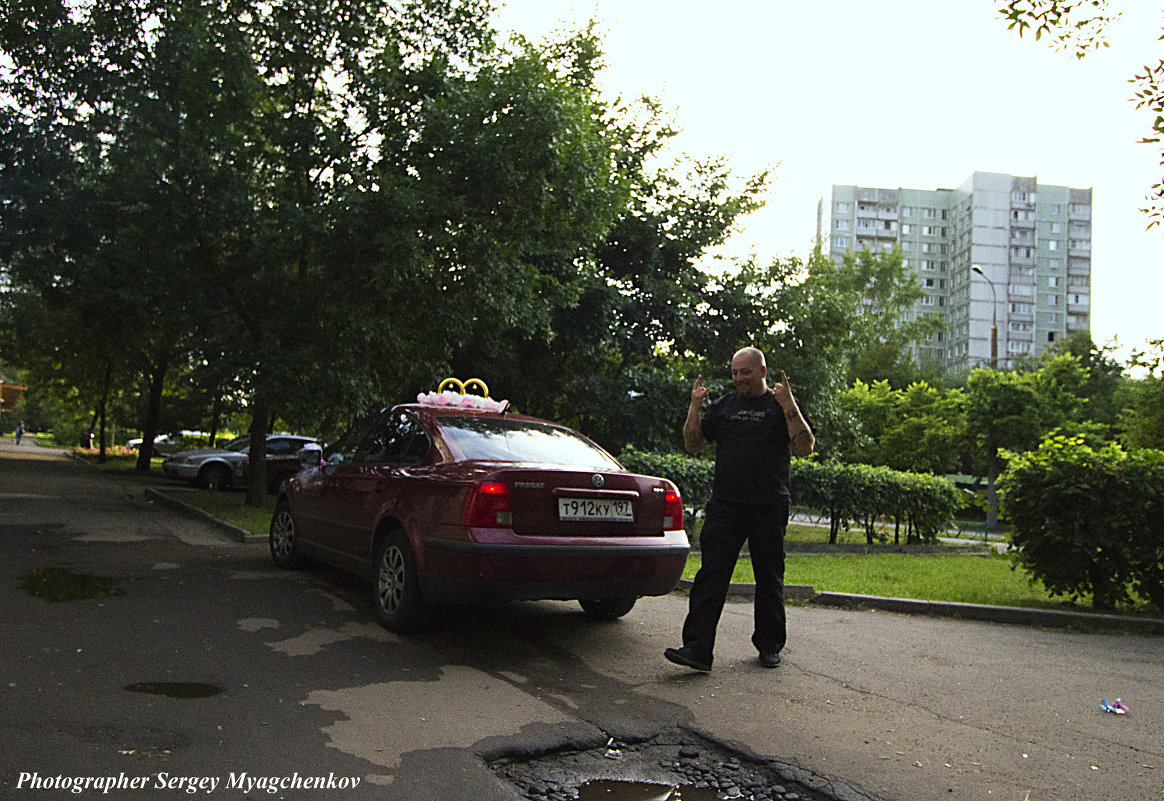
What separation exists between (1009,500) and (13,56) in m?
16.0

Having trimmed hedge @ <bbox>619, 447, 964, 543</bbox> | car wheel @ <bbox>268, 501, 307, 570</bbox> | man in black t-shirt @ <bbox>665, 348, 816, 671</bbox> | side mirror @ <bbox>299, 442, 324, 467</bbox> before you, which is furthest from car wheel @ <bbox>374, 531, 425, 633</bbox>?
trimmed hedge @ <bbox>619, 447, 964, 543</bbox>

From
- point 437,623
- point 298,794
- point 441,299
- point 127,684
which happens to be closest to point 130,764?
point 298,794

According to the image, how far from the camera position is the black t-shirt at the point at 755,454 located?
5312 millimetres

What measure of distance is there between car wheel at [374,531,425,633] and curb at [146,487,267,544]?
5286mm

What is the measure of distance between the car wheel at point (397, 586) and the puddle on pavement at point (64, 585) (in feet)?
7.06

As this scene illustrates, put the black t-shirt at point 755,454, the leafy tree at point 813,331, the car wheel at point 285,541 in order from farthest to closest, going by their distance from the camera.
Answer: the leafy tree at point 813,331
the car wheel at point 285,541
the black t-shirt at point 755,454

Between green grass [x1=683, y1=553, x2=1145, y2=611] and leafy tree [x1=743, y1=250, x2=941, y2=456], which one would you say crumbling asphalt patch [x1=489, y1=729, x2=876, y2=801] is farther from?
leafy tree [x1=743, y1=250, x2=941, y2=456]

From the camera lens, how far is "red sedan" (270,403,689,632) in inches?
206

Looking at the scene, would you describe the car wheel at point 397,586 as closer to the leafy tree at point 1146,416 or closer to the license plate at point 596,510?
the license plate at point 596,510

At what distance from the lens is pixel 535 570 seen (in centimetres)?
525

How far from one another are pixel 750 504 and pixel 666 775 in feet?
7.03

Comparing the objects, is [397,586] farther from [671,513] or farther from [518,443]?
[671,513]

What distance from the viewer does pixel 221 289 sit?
14.8m

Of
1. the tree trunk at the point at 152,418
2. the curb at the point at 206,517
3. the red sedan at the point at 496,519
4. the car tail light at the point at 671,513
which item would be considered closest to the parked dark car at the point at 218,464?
the curb at the point at 206,517
